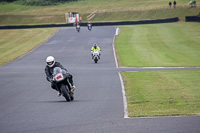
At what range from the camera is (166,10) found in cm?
8088

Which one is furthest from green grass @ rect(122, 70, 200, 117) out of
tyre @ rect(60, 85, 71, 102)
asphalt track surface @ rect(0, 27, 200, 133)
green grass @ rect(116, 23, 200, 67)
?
green grass @ rect(116, 23, 200, 67)

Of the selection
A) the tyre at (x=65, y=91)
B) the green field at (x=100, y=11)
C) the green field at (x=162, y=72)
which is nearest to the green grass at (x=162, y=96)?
the green field at (x=162, y=72)

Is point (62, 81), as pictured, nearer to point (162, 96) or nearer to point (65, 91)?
point (65, 91)

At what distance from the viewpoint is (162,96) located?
12.4 meters

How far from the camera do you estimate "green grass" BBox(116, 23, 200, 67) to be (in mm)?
28127

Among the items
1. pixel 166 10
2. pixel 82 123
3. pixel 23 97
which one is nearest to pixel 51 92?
pixel 23 97

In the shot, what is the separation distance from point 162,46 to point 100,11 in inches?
2076

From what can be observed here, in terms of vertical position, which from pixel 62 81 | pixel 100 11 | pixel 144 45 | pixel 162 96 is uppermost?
pixel 62 81

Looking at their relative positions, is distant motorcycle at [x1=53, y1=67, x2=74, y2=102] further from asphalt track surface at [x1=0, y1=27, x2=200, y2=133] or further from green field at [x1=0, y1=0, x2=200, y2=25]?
green field at [x1=0, y1=0, x2=200, y2=25]

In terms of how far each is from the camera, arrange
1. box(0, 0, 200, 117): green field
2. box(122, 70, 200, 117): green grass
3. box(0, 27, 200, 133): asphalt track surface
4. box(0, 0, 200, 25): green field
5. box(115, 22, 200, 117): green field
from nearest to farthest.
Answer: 1. box(0, 27, 200, 133): asphalt track surface
2. box(122, 70, 200, 117): green grass
3. box(115, 22, 200, 117): green field
4. box(0, 0, 200, 117): green field
5. box(0, 0, 200, 25): green field

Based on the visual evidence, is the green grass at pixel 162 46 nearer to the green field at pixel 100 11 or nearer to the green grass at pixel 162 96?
the green grass at pixel 162 96

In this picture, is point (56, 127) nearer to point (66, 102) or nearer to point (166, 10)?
point (66, 102)

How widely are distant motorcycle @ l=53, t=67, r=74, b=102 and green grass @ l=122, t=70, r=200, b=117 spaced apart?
1.94 metres

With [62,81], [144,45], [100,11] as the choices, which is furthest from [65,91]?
Result: [100,11]
